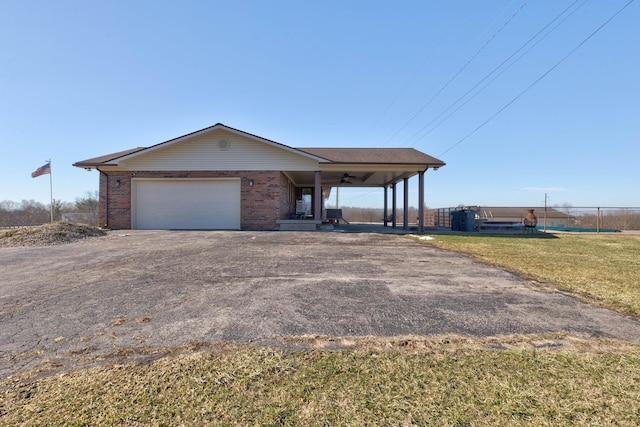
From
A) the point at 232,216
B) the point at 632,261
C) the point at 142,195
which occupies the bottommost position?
the point at 632,261

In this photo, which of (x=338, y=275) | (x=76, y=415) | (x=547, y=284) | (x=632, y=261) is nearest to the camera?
(x=76, y=415)

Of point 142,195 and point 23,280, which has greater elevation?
point 142,195

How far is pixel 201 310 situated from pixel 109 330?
83cm

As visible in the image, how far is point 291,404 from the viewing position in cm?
167

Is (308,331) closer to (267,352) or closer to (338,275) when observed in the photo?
(267,352)

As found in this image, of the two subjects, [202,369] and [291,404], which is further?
[202,369]

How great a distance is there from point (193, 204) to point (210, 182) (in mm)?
1390

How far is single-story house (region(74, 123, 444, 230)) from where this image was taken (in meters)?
14.2

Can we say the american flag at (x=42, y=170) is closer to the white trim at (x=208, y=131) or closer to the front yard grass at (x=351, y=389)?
the white trim at (x=208, y=131)

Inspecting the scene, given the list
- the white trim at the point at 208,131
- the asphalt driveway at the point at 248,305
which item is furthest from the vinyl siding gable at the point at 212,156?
the asphalt driveway at the point at 248,305

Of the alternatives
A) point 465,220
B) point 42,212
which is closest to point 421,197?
point 465,220

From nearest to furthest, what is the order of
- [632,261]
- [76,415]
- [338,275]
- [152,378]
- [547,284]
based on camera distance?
1. [76,415]
2. [152,378]
3. [547,284]
4. [338,275]
5. [632,261]

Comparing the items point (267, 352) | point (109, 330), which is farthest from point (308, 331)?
point (109, 330)

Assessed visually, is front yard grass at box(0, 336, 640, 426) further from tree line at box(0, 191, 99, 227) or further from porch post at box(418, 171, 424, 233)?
tree line at box(0, 191, 99, 227)
